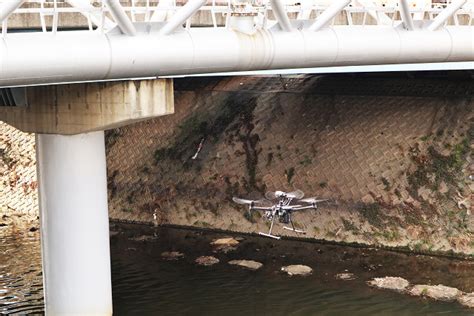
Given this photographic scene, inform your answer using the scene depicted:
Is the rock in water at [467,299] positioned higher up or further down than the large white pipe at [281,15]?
further down

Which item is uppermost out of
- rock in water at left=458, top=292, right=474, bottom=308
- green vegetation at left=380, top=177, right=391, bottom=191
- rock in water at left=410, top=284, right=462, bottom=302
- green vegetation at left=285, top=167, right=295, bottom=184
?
green vegetation at left=285, top=167, right=295, bottom=184

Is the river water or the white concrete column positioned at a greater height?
the white concrete column

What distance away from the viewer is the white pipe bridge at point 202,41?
2073cm

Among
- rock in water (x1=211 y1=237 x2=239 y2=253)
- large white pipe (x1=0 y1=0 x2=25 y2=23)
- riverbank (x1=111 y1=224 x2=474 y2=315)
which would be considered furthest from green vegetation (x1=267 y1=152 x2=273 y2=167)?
large white pipe (x1=0 y1=0 x2=25 y2=23)

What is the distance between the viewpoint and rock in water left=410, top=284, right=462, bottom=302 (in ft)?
105

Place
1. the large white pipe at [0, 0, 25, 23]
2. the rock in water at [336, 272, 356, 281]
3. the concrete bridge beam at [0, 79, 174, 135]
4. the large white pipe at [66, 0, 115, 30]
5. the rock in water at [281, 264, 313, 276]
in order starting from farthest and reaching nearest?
the rock in water at [281, 264, 313, 276] → the rock in water at [336, 272, 356, 281] → the concrete bridge beam at [0, 79, 174, 135] → the large white pipe at [66, 0, 115, 30] → the large white pipe at [0, 0, 25, 23]

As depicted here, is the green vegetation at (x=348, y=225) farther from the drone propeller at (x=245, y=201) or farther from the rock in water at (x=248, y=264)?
the rock in water at (x=248, y=264)

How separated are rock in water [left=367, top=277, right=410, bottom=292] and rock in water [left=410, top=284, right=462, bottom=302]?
0.39 metres

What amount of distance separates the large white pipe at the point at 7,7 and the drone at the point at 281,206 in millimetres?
22586

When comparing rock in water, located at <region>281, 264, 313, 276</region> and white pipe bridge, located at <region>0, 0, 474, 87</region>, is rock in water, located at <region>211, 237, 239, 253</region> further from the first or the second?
white pipe bridge, located at <region>0, 0, 474, 87</region>

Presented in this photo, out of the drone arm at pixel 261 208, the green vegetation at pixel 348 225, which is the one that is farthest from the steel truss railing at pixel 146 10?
the drone arm at pixel 261 208

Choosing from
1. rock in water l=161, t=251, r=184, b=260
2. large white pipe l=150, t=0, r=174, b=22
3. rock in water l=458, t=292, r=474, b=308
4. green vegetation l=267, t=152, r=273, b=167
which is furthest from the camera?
green vegetation l=267, t=152, r=273, b=167

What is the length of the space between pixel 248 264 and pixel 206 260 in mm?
1645

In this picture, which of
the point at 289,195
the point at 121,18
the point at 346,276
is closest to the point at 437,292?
the point at 346,276
